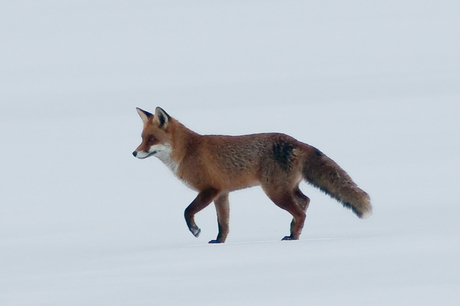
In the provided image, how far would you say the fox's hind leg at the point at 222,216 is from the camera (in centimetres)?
A: 1136

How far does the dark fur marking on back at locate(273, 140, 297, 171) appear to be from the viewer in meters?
10.8

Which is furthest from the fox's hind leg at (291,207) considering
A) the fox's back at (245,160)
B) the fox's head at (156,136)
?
the fox's head at (156,136)

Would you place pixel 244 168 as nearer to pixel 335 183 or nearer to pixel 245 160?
pixel 245 160

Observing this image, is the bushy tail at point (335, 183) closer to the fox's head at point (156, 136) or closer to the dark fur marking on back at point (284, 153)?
the dark fur marking on back at point (284, 153)

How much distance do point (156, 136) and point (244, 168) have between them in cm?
114

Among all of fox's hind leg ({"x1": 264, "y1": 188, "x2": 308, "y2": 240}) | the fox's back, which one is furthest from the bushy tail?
fox's hind leg ({"x1": 264, "y1": 188, "x2": 308, "y2": 240})

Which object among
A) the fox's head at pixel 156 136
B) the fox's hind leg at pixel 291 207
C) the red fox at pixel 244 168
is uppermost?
the fox's head at pixel 156 136

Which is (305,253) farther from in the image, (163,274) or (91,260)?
(91,260)

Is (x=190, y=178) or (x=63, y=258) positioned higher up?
(x=190, y=178)

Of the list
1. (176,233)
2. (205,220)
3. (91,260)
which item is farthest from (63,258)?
(205,220)

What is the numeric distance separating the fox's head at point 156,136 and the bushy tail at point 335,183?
1.66 meters

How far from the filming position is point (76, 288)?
318 inches

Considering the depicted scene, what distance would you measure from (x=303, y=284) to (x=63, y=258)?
3.51 meters

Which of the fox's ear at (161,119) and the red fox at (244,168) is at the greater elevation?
the fox's ear at (161,119)
